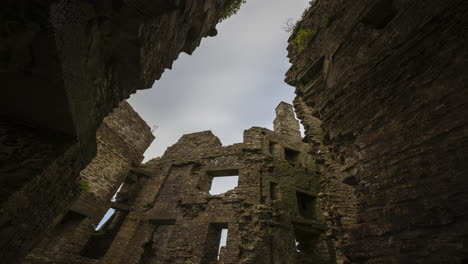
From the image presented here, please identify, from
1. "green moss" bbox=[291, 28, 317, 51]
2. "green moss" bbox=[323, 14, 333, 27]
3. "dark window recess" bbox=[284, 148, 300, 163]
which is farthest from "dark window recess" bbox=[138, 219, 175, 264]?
"green moss" bbox=[323, 14, 333, 27]

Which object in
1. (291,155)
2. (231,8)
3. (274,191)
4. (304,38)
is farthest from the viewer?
(291,155)

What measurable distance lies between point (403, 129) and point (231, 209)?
7.50 m

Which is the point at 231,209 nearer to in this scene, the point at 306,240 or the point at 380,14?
the point at 306,240

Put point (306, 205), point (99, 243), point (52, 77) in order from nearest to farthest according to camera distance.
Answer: point (52, 77), point (306, 205), point (99, 243)

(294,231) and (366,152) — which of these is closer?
(366,152)

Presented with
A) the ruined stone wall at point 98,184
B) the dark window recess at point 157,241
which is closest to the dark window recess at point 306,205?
the dark window recess at point 157,241

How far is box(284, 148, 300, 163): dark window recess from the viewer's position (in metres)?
11.8

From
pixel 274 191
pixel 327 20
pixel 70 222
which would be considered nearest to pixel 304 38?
pixel 327 20

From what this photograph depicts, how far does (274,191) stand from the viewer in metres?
9.59

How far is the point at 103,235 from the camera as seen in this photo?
1050 cm

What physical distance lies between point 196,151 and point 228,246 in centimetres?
585

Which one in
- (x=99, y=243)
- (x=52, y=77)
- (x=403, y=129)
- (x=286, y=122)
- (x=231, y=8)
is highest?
(x=286, y=122)

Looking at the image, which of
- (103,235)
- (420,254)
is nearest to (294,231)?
(420,254)

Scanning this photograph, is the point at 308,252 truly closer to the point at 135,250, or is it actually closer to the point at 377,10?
the point at 135,250
